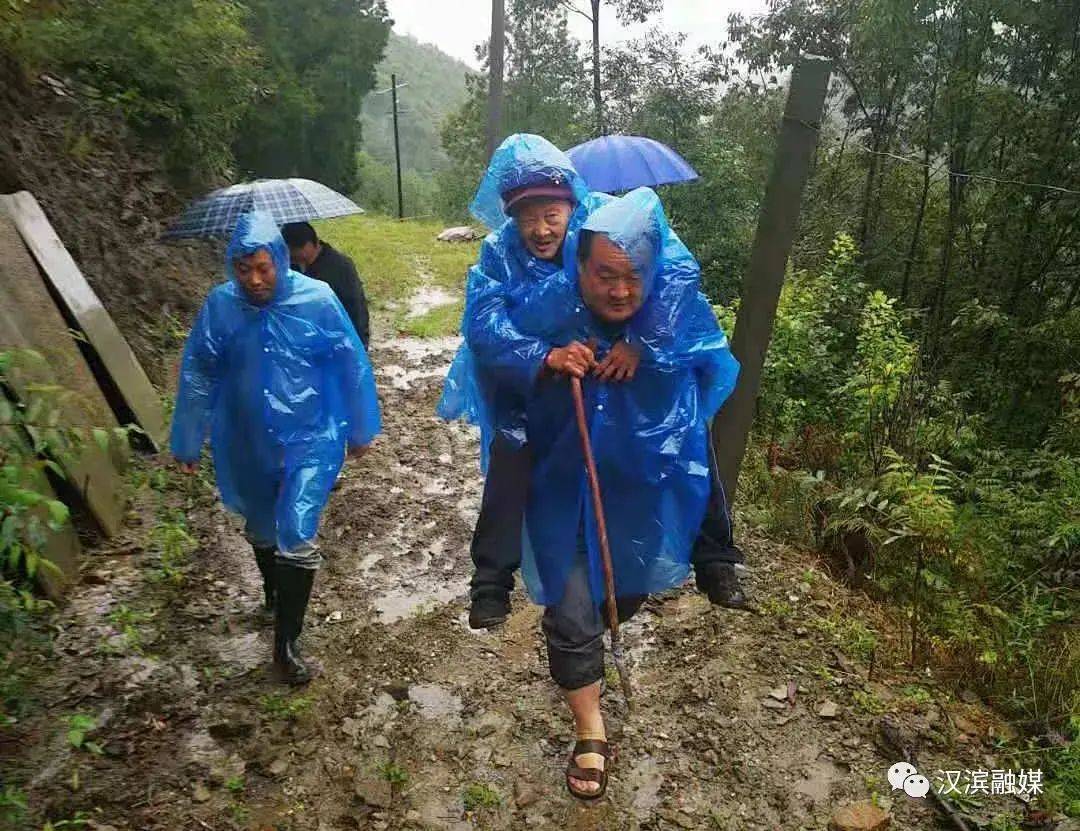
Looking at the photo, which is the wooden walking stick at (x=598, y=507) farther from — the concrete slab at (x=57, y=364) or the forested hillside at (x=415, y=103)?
the forested hillside at (x=415, y=103)

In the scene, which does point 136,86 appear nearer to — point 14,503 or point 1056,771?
point 14,503

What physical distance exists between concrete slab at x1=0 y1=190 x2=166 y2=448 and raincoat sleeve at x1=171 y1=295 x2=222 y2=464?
165 centimetres

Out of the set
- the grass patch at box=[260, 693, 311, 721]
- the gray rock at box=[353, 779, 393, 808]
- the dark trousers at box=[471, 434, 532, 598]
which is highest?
the dark trousers at box=[471, 434, 532, 598]

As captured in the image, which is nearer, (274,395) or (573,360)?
(573,360)

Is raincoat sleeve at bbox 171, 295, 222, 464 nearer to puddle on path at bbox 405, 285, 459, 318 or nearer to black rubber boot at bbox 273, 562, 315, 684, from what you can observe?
black rubber boot at bbox 273, 562, 315, 684

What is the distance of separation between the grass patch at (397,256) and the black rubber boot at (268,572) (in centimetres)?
621

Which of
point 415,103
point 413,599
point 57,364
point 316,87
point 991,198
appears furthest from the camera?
point 415,103

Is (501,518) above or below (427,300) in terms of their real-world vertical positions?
above

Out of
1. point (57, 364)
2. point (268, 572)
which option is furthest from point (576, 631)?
point (57, 364)

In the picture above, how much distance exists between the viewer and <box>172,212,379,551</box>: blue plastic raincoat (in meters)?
2.59

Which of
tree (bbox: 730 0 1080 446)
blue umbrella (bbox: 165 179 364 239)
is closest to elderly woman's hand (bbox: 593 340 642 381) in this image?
blue umbrella (bbox: 165 179 364 239)

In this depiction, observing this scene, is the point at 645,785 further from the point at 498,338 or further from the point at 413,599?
the point at 498,338

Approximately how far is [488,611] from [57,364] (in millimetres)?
2800

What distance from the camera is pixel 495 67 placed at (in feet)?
54.2
